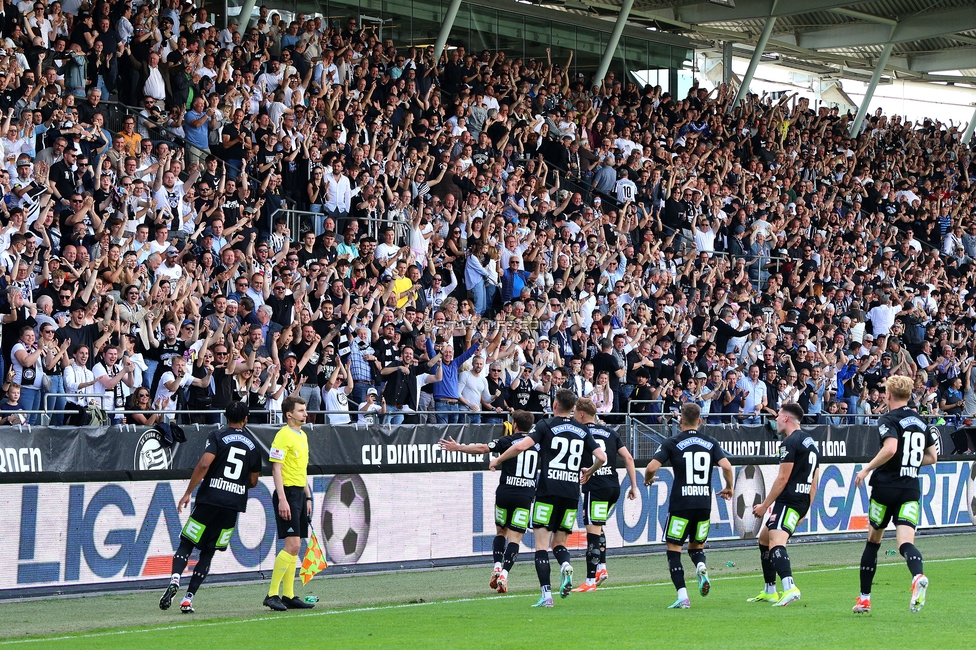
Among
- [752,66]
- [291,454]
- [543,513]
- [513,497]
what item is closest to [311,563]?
[291,454]

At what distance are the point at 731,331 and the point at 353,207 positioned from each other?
7.68m

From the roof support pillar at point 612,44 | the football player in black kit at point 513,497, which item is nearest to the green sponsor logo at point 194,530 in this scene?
the football player in black kit at point 513,497

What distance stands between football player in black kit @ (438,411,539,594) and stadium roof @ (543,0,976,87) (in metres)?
24.2

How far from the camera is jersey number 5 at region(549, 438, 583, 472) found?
13234mm

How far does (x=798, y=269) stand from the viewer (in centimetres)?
3011

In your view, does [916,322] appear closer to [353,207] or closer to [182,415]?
[353,207]

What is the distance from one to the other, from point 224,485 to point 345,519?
3.59 meters

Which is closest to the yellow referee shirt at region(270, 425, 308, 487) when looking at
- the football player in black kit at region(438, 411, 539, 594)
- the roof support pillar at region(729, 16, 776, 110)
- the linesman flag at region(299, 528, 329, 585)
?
the linesman flag at region(299, 528, 329, 585)

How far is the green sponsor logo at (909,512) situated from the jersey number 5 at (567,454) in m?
2.98

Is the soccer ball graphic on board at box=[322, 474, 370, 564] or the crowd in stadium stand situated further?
the crowd in stadium stand

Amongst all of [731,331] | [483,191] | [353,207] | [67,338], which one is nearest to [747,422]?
[731,331]

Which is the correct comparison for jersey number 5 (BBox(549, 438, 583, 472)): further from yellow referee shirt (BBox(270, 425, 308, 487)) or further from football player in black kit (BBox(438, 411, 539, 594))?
yellow referee shirt (BBox(270, 425, 308, 487))

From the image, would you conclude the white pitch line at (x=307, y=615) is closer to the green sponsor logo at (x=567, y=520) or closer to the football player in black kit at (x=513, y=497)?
the football player in black kit at (x=513, y=497)

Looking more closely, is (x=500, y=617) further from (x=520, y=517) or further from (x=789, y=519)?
(x=789, y=519)
